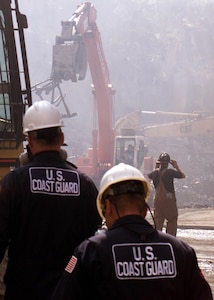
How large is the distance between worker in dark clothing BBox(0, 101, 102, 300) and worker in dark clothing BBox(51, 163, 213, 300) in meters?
0.61

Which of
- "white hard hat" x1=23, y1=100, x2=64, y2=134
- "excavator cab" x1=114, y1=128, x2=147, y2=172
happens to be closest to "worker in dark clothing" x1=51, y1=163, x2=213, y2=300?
"white hard hat" x1=23, y1=100, x2=64, y2=134

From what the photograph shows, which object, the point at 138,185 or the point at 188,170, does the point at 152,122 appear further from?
the point at 138,185

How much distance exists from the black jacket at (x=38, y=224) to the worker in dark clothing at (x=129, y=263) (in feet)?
1.98

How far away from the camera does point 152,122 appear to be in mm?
45531

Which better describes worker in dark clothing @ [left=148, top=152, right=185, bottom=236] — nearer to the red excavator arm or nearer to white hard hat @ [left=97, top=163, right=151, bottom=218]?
white hard hat @ [left=97, top=163, right=151, bottom=218]

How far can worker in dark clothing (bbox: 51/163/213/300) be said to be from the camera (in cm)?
215

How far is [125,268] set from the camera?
7.07ft

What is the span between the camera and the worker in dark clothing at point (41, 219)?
2.82m

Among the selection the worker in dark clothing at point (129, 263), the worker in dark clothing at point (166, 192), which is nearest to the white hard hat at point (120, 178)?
the worker in dark clothing at point (129, 263)

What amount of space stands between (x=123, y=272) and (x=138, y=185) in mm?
349

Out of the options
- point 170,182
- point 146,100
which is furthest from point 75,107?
point 170,182

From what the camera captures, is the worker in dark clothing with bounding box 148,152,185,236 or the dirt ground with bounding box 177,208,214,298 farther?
the worker in dark clothing with bounding box 148,152,185,236

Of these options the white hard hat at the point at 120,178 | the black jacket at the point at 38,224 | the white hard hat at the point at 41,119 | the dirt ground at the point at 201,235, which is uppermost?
the white hard hat at the point at 41,119

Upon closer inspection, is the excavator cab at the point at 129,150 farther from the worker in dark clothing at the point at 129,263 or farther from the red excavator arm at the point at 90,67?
the worker in dark clothing at the point at 129,263
